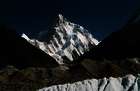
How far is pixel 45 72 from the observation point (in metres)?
149

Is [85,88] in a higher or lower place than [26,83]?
lower

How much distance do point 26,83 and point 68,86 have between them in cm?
7239

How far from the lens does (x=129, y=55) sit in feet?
589

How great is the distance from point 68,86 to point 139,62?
288 feet

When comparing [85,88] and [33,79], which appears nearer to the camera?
[85,88]

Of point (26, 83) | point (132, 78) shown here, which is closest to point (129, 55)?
point (26, 83)

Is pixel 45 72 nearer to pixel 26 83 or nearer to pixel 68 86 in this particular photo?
pixel 26 83

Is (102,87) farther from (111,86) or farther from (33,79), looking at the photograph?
(33,79)

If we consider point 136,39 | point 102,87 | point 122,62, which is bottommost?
point 102,87

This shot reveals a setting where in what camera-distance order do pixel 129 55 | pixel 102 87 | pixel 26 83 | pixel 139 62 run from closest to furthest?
pixel 102 87, pixel 26 83, pixel 139 62, pixel 129 55

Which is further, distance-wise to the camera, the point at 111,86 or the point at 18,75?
the point at 18,75

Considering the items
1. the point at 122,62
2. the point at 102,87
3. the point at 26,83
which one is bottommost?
the point at 102,87

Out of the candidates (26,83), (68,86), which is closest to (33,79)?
(26,83)

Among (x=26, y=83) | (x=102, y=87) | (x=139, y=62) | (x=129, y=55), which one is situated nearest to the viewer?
(x=102, y=87)
